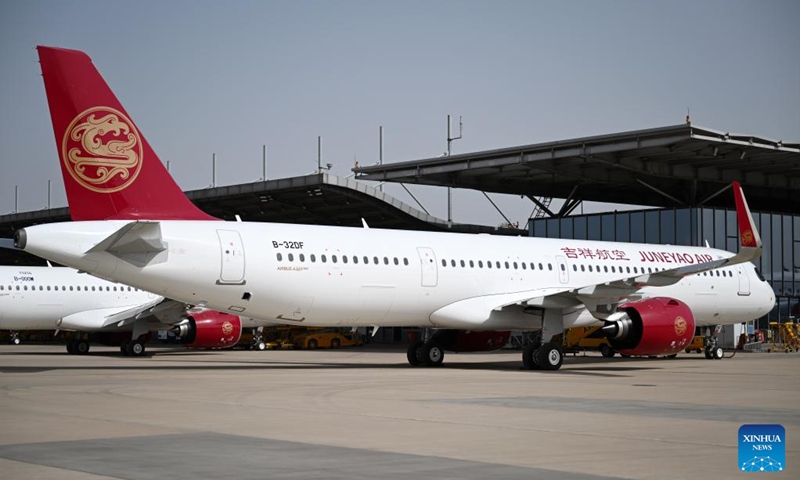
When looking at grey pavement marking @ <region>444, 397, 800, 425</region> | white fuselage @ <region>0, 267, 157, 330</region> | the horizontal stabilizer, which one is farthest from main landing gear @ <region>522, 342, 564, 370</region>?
white fuselage @ <region>0, 267, 157, 330</region>

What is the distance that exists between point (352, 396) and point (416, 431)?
15.9 ft

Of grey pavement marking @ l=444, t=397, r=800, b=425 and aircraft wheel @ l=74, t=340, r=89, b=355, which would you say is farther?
aircraft wheel @ l=74, t=340, r=89, b=355

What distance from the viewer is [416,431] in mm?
10617

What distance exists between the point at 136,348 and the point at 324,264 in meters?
17.0

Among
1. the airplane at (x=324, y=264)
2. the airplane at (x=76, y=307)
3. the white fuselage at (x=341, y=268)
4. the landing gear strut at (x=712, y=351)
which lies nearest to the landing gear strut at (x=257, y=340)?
the airplane at (x=76, y=307)

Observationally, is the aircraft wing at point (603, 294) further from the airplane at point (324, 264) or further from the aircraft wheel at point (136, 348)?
the aircraft wheel at point (136, 348)

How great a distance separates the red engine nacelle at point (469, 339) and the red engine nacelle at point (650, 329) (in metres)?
3.63

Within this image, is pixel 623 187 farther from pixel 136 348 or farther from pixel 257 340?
pixel 136 348

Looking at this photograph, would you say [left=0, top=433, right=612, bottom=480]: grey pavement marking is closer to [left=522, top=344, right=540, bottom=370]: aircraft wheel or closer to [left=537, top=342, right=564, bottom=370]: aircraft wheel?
[left=537, top=342, right=564, bottom=370]: aircraft wheel

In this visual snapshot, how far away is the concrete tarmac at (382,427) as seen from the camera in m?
8.07

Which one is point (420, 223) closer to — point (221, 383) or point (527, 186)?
point (527, 186)

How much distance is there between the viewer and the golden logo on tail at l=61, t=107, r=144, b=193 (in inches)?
801

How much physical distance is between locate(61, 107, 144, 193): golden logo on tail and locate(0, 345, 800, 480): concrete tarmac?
164 inches

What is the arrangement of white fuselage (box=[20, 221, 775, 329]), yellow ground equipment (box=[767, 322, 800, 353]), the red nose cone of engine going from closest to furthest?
white fuselage (box=[20, 221, 775, 329]) < the red nose cone of engine < yellow ground equipment (box=[767, 322, 800, 353])
